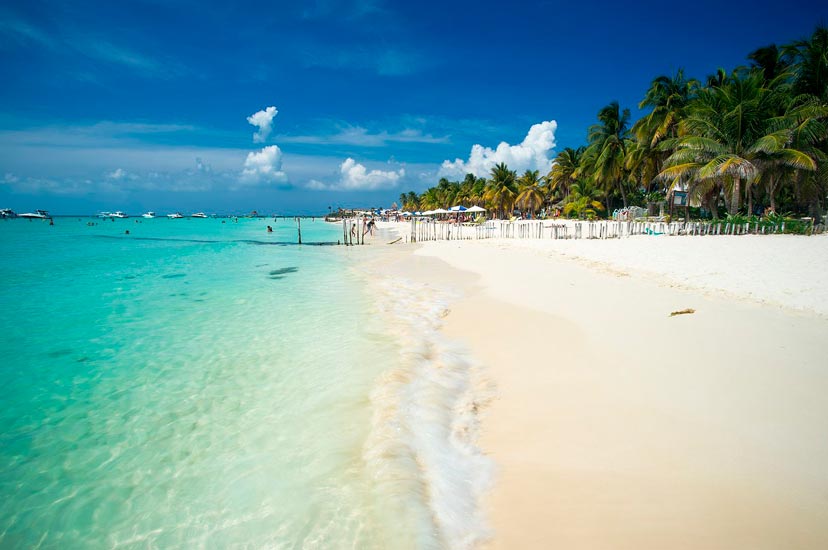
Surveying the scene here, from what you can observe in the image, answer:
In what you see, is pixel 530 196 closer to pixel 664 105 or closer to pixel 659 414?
pixel 664 105

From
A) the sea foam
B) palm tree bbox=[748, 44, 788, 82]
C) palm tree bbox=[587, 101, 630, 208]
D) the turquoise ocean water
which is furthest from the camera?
palm tree bbox=[587, 101, 630, 208]

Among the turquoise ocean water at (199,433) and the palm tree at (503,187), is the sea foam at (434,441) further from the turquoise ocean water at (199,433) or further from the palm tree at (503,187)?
the palm tree at (503,187)

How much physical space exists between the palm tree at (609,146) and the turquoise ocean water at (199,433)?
34683 mm

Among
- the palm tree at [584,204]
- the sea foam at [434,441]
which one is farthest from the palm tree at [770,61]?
the sea foam at [434,441]

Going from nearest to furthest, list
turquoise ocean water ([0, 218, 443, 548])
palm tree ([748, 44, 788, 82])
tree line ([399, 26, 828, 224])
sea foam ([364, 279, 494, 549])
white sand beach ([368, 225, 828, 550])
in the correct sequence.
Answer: white sand beach ([368, 225, 828, 550])
sea foam ([364, 279, 494, 549])
turquoise ocean water ([0, 218, 443, 548])
tree line ([399, 26, 828, 224])
palm tree ([748, 44, 788, 82])

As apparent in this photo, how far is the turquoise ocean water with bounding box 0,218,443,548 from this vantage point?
10.6ft

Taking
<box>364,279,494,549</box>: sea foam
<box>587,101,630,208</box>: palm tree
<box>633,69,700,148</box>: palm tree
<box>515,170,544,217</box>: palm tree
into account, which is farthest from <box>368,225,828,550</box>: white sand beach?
<box>515,170,544,217</box>: palm tree

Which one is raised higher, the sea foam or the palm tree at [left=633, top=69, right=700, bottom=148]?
the palm tree at [left=633, top=69, right=700, bottom=148]

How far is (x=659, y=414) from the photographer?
4023 millimetres

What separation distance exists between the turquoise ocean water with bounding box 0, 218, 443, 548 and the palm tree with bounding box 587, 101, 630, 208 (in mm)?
34683

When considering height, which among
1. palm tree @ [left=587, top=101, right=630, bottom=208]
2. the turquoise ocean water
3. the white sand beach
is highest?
Result: palm tree @ [left=587, top=101, right=630, bottom=208]

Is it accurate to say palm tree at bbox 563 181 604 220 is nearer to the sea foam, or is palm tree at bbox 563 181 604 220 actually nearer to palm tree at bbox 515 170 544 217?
palm tree at bbox 515 170 544 217

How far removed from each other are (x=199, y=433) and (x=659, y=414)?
17.2 ft

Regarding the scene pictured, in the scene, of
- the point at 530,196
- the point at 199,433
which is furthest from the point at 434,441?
the point at 530,196
